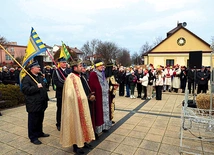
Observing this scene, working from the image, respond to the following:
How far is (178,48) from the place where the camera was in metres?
28.8

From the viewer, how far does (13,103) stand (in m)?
7.49

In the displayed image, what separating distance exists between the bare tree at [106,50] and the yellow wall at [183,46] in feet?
77.2

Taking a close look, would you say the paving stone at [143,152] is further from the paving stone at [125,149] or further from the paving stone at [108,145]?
the paving stone at [108,145]

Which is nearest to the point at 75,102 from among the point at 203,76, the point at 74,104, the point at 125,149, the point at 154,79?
the point at 74,104

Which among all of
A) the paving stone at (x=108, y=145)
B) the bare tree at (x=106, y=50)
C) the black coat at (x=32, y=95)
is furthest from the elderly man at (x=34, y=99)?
the bare tree at (x=106, y=50)

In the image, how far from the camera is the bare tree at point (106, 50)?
5200 centimetres

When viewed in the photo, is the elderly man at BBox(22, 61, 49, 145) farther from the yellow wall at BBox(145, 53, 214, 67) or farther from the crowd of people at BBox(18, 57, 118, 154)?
the yellow wall at BBox(145, 53, 214, 67)

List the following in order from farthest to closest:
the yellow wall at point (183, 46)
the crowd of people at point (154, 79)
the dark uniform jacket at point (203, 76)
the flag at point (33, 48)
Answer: the yellow wall at point (183, 46)
the dark uniform jacket at point (203, 76)
the crowd of people at point (154, 79)
the flag at point (33, 48)

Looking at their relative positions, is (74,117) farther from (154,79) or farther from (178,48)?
(178,48)

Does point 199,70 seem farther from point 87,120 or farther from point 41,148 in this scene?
point 41,148

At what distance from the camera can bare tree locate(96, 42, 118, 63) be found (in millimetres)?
52000

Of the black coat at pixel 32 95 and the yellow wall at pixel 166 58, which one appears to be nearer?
the black coat at pixel 32 95

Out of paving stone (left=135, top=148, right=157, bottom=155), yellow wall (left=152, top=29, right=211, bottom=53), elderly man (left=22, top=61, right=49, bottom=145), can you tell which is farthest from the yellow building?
elderly man (left=22, top=61, right=49, bottom=145)

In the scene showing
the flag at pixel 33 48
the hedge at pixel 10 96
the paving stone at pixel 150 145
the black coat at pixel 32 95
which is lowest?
the paving stone at pixel 150 145
